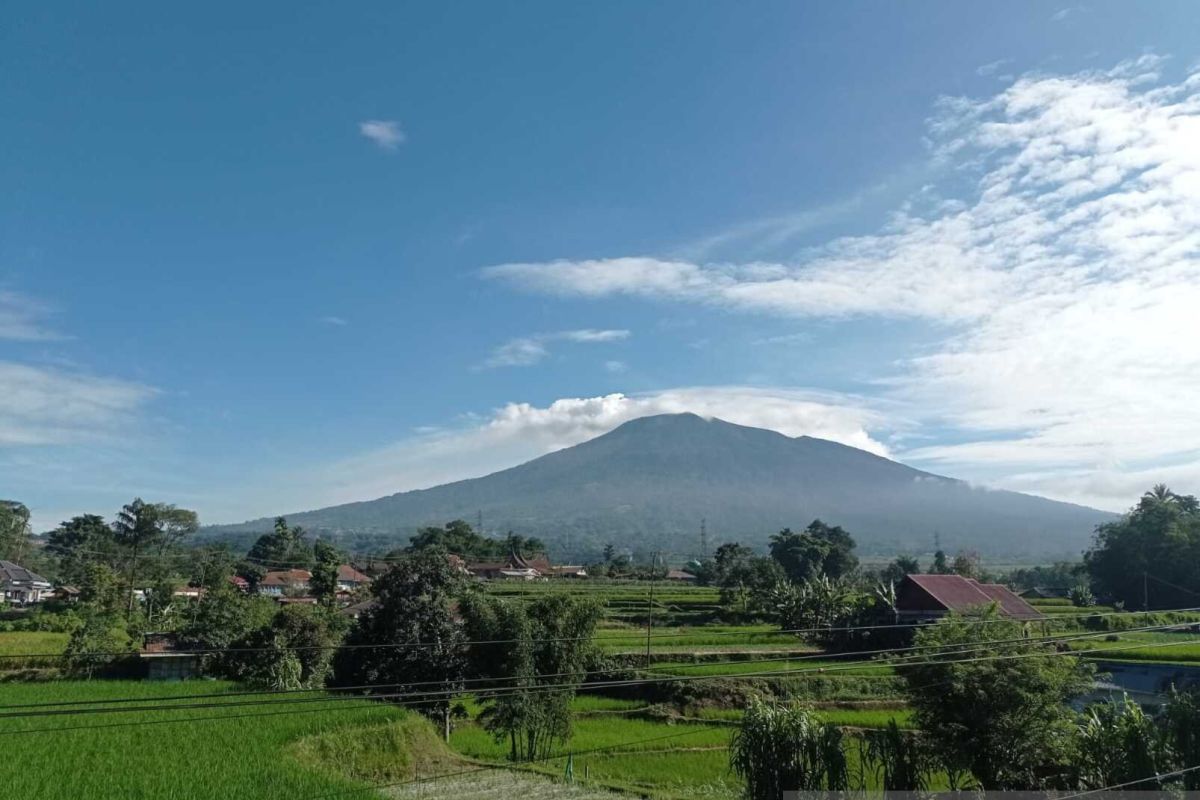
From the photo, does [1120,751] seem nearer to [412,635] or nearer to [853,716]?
[853,716]

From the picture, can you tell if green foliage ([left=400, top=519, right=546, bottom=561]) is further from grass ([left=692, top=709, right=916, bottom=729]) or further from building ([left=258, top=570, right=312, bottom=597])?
grass ([left=692, top=709, right=916, bottom=729])

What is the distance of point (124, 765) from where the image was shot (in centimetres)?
1428

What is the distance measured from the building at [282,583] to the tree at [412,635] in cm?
4903

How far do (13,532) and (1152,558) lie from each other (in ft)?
324

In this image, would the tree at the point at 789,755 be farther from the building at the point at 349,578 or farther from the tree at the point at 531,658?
the building at the point at 349,578

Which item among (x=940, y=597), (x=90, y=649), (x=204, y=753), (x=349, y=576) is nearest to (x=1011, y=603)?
(x=940, y=597)

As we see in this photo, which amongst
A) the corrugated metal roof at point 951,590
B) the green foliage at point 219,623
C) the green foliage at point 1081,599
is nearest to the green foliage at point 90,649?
the green foliage at point 219,623

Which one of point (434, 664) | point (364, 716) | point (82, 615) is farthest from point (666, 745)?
point (82, 615)

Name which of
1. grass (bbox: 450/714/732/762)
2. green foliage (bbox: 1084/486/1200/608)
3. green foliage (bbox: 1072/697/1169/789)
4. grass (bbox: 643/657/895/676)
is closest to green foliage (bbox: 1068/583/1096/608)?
green foliage (bbox: 1084/486/1200/608)

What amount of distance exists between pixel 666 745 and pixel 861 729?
5806mm

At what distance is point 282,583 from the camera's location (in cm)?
7388

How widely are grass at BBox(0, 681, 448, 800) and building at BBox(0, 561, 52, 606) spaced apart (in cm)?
4437

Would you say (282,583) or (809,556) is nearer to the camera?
(809,556)

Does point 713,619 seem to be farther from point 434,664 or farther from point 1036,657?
point 1036,657
